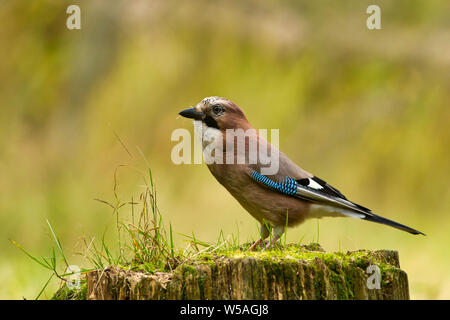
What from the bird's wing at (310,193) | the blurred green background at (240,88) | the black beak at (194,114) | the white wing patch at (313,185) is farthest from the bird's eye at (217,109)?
the blurred green background at (240,88)

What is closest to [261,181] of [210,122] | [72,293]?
[210,122]

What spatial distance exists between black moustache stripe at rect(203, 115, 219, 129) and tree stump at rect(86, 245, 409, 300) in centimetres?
189

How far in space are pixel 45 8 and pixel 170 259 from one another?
349 inches

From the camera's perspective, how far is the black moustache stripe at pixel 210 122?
5.60 m

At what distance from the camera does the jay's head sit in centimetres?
557

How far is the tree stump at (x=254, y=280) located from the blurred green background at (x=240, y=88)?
6682 mm

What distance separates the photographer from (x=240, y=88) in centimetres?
1157

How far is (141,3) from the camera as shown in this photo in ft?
42.1

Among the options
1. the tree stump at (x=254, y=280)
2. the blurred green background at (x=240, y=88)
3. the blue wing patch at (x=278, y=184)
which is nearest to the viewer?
the tree stump at (x=254, y=280)

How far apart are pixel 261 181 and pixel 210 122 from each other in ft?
2.48

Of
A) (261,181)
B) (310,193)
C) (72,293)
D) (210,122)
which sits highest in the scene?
(210,122)

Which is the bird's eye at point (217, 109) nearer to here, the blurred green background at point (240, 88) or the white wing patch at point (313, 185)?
the white wing patch at point (313, 185)

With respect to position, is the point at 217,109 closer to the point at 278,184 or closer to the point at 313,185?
the point at 278,184
